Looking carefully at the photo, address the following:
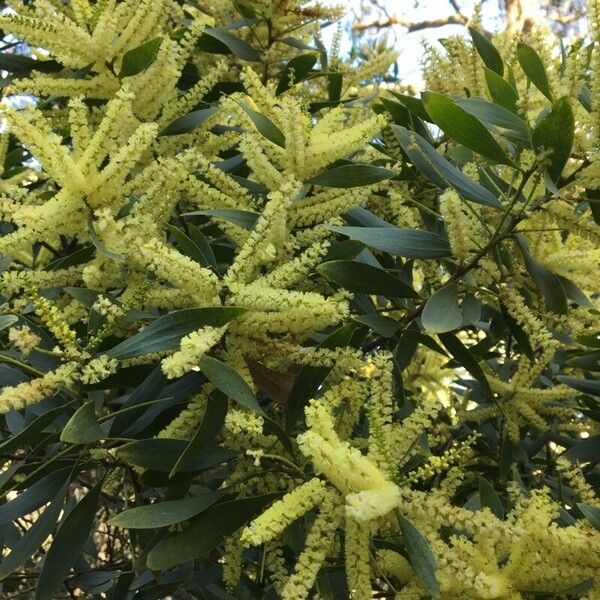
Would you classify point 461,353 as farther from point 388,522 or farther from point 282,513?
point 282,513

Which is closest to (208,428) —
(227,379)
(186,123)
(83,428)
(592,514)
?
(227,379)

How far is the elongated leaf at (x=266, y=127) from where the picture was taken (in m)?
1.83

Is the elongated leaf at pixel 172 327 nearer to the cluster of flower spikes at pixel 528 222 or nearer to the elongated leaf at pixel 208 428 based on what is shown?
the elongated leaf at pixel 208 428

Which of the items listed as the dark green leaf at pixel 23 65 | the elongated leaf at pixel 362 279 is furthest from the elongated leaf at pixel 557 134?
the dark green leaf at pixel 23 65

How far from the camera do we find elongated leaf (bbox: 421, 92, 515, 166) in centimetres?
186

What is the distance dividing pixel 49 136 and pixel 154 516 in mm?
869

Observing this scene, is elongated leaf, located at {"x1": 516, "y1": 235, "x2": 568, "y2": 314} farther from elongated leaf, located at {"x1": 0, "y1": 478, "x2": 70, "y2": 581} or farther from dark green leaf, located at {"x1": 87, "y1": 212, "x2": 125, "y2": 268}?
elongated leaf, located at {"x1": 0, "y1": 478, "x2": 70, "y2": 581}

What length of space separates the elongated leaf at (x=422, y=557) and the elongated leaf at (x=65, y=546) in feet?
2.55

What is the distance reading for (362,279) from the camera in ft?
6.46

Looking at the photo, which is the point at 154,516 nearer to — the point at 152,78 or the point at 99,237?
the point at 99,237

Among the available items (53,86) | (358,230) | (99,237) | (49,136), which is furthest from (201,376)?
(53,86)

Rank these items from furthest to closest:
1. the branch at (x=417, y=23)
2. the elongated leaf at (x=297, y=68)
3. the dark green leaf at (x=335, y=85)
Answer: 1. the branch at (x=417, y=23)
2. the dark green leaf at (x=335, y=85)
3. the elongated leaf at (x=297, y=68)

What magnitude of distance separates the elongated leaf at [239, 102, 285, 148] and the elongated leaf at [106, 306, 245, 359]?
1.70 feet

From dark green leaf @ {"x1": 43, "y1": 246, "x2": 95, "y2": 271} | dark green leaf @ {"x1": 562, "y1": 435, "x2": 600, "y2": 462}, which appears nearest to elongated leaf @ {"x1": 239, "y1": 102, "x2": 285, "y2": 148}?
dark green leaf @ {"x1": 43, "y1": 246, "x2": 95, "y2": 271}
